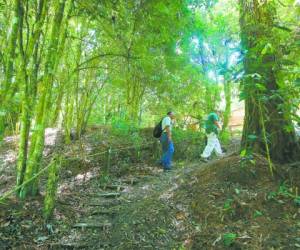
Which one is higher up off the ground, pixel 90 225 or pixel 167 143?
pixel 167 143

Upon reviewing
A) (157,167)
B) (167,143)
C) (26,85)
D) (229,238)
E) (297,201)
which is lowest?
(229,238)

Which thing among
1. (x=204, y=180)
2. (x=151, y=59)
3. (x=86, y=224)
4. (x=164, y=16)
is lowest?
(x=86, y=224)

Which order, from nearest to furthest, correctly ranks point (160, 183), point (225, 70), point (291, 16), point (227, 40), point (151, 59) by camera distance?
point (225, 70) → point (291, 16) → point (160, 183) → point (151, 59) → point (227, 40)

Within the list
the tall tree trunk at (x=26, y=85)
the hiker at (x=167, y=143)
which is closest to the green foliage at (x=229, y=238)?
the tall tree trunk at (x=26, y=85)

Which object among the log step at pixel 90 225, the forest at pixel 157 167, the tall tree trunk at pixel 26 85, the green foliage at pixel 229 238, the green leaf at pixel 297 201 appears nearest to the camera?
the green foliage at pixel 229 238

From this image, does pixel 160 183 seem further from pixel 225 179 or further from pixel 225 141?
pixel 225 141

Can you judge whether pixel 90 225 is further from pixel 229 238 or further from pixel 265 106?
pixel 265 106

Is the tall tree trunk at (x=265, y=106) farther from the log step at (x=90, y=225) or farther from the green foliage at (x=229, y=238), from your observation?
the log step at (x=90, y=225)

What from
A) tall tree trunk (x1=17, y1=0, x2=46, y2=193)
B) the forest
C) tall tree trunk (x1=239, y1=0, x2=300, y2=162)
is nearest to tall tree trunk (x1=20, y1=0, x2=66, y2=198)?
the forest

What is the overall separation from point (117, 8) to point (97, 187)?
12.3 feet

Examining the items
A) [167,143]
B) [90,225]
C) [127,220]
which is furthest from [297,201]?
[167,143]

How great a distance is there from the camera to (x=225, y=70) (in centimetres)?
370

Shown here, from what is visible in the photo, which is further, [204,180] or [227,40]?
[227,40]

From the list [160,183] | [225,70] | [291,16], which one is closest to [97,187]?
[160,183]
